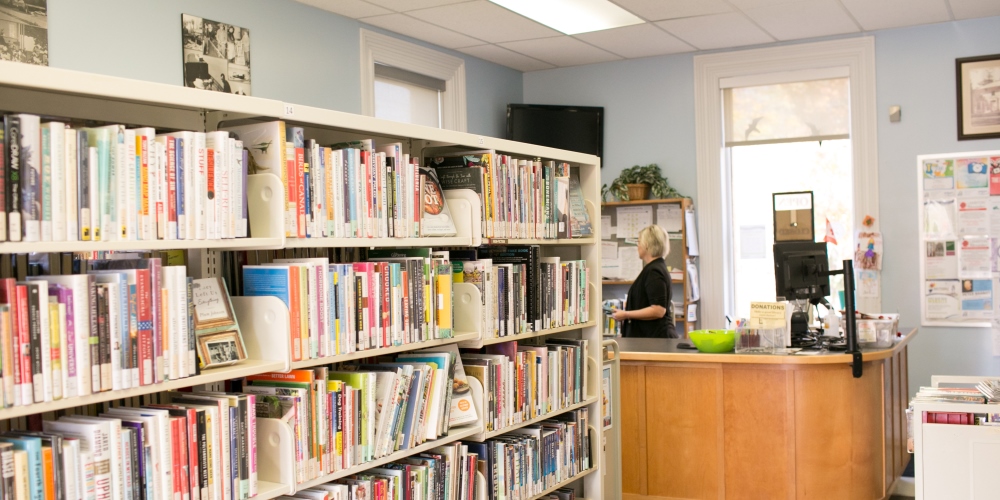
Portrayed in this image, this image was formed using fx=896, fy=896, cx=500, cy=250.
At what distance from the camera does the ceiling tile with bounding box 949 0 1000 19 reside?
5.57 meters

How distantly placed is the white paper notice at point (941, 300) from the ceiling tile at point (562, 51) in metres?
2.88

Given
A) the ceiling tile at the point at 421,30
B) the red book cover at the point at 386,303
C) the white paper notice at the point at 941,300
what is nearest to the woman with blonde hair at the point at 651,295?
the ceiling tile at the point at 421,30

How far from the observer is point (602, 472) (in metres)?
3.77

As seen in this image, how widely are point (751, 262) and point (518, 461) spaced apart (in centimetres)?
422

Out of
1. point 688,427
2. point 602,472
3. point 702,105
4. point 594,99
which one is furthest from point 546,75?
point 602,472

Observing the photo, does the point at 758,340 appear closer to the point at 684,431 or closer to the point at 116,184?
the point at 684,431

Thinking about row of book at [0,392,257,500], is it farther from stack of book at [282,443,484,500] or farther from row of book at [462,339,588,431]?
row of book at [462,339,588,431]

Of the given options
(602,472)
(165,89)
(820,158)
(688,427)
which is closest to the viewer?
(165,89)

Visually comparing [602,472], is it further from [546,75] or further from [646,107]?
[546,75]

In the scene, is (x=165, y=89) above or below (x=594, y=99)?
below

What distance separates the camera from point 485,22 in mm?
5766

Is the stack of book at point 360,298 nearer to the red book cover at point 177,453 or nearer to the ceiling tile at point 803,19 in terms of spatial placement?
the red book cover at point 177,453

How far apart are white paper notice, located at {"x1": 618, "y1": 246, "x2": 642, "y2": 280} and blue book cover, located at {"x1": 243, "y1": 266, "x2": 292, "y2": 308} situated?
4920mm

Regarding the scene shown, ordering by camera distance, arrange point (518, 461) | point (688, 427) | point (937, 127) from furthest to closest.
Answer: point (937, 127) < point (688, 427) < point (518, 461)
